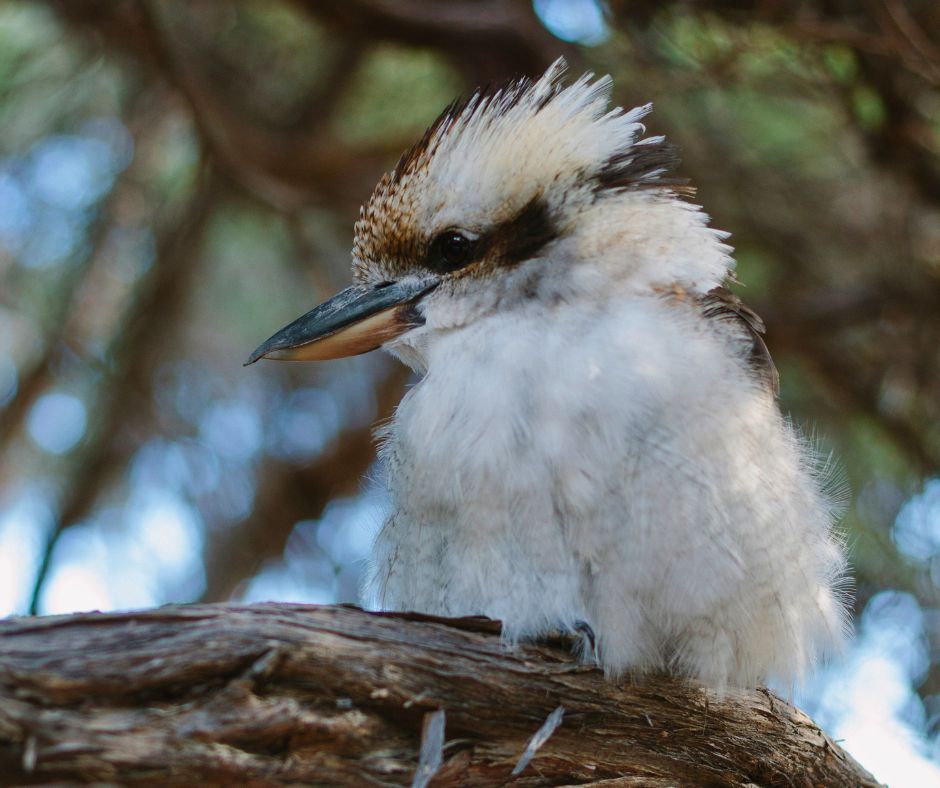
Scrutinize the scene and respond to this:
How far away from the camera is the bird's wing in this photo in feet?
5.70

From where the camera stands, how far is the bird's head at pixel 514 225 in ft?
5.66

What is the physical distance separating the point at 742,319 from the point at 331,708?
0.90 meters

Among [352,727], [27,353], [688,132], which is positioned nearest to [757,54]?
[688,132]

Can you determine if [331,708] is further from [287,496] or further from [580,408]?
[287,496]

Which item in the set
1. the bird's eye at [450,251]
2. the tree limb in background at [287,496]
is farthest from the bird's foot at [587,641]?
the tree limb in background at [287,496]

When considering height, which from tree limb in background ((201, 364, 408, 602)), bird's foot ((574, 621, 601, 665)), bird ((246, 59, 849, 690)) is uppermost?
tree limb in background ((201, 364, 408, 602))

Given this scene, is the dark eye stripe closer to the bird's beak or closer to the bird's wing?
the bird's beak

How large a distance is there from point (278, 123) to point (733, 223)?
151 centimetres

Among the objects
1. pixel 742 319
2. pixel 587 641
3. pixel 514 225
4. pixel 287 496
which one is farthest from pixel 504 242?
pixel 287 496

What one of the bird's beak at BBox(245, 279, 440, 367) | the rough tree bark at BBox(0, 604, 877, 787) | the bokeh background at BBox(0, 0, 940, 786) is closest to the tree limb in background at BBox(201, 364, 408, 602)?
the bokeh background at BBox(0, 0, 940, 786)

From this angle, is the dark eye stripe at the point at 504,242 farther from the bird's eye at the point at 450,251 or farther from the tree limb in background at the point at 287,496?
the tree limb in background at the point at 287,496

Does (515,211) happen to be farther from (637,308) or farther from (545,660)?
(545,660)

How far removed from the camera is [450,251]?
179cm

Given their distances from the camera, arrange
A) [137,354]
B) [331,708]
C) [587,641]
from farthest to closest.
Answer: [137,354], [587,641], [331,708]
